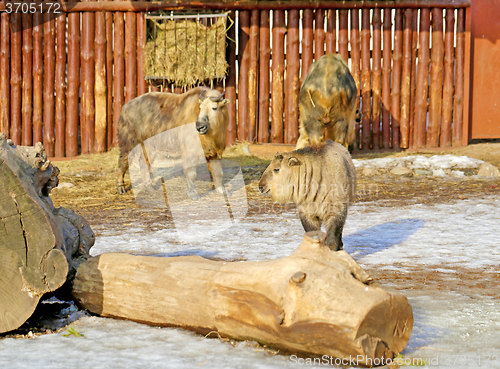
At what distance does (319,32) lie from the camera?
10.4 meters

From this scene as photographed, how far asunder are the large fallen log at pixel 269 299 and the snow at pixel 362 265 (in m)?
0.09

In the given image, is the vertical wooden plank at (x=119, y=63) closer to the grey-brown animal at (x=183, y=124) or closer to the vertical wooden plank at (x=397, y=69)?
the grey-brown animal at (x=183, y=124)

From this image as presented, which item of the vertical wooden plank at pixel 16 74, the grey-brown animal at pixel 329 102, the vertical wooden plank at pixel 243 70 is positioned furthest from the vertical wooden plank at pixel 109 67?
the grey-brown animal at pixel 329 102

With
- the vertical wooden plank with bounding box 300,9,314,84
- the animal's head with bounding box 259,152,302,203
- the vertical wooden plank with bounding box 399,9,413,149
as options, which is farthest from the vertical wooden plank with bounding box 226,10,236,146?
the animal's head with bounding box 259,152,302,203

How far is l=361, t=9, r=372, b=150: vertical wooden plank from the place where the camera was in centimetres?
1041

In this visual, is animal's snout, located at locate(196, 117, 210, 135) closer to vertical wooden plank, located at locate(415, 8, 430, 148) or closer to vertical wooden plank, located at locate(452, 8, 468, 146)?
vertical wooden plank, located at locate(415, 8, 430, 148)

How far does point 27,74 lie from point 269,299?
30.4 feet

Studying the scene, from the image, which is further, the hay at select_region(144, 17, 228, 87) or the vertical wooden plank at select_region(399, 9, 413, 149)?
the vertical wooden plank at select_region(399, 9, 413, 149)

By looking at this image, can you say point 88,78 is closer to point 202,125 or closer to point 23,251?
point 202,125

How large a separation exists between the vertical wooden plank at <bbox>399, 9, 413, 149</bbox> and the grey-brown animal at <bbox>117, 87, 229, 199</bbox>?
4.15 meters

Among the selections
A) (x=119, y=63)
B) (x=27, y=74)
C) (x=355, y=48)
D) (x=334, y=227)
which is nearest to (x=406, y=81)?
(x=355, y=48)

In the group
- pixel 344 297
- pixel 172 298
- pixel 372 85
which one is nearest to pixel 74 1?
pixel 372 85

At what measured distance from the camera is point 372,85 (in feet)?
34.6

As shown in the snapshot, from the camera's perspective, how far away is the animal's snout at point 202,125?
758 cm
